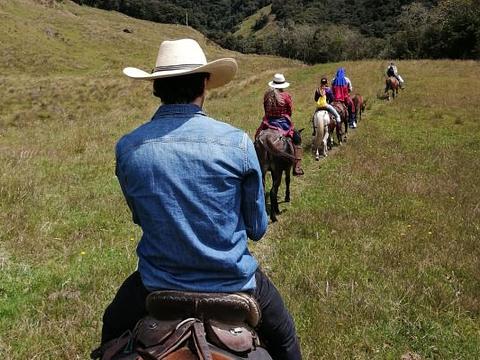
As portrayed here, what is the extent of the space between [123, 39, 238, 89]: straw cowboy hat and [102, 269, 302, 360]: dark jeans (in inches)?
46.6

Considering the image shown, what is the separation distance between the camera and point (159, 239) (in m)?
2.65

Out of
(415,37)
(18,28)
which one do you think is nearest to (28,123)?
(18,28)

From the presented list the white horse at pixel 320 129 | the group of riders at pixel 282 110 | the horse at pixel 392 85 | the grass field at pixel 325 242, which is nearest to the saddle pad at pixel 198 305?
the grass field at pixel 325 242

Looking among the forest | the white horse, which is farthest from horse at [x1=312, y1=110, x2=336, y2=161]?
the forest

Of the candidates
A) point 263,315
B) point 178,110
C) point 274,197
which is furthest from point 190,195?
point 274,197

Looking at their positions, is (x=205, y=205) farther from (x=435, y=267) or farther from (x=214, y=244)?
(x=435, y=267)

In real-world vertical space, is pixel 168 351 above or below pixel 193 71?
below

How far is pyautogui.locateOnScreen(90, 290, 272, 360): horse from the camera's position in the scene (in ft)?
7.88

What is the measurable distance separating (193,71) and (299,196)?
8196 millimetres

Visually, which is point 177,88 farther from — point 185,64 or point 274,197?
point 274,197

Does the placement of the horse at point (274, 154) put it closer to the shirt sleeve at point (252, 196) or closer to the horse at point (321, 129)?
the horse at point (321, 129)

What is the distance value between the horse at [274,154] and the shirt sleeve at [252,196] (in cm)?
613

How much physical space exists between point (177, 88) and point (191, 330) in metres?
1.28

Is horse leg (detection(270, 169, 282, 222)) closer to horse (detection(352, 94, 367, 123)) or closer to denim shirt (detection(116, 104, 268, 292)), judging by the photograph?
denim shirt (detection(116, 104, 268, 292))
